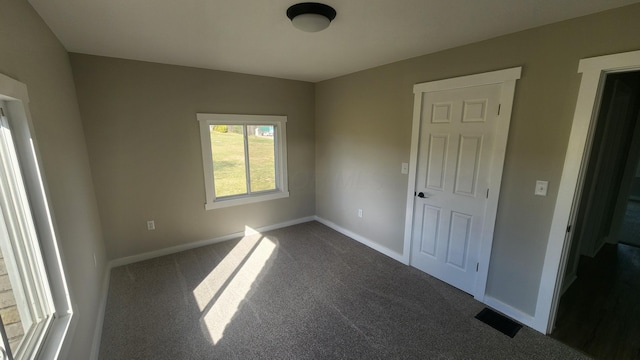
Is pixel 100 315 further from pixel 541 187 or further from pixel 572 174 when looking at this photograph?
pixel 572 174

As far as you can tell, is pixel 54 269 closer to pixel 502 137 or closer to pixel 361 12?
pixel 361 12

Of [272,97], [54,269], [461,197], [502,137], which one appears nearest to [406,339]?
[461,197]

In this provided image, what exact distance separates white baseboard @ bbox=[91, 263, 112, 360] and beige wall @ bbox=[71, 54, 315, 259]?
33 centimetres

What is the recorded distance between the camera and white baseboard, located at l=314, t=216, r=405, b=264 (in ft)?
10.7

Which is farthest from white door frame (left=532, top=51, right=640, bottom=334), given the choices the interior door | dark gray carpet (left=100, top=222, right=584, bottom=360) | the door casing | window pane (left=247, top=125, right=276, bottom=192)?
window pane (left=247, top=125, right=276, bottom=192)

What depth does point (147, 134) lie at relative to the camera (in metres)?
2.99

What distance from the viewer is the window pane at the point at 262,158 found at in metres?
3.90

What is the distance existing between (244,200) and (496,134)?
126 inches

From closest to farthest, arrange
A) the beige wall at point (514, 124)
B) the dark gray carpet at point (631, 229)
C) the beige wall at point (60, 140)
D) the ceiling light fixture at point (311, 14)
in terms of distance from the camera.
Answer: the beige wall at point (60, 140) < the ceiling light fixture at point (311, 14) < the beige wall at point (514, 124) < the dark gray carpet at point (631, 229)

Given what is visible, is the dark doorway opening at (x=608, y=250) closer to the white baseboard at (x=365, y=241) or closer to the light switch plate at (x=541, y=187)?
the light switch plate at (x=541, y=187)

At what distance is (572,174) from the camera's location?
1829 mm

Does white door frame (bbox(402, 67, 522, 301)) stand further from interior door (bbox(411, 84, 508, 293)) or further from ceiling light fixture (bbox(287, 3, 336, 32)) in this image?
ceiling light fixture (bbox(287, 3, 336, 32))

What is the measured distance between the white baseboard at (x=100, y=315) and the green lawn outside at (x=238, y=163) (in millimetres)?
1489

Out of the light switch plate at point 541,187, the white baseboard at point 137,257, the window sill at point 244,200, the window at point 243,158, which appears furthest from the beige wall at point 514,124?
the white baseboard at point 137,257
